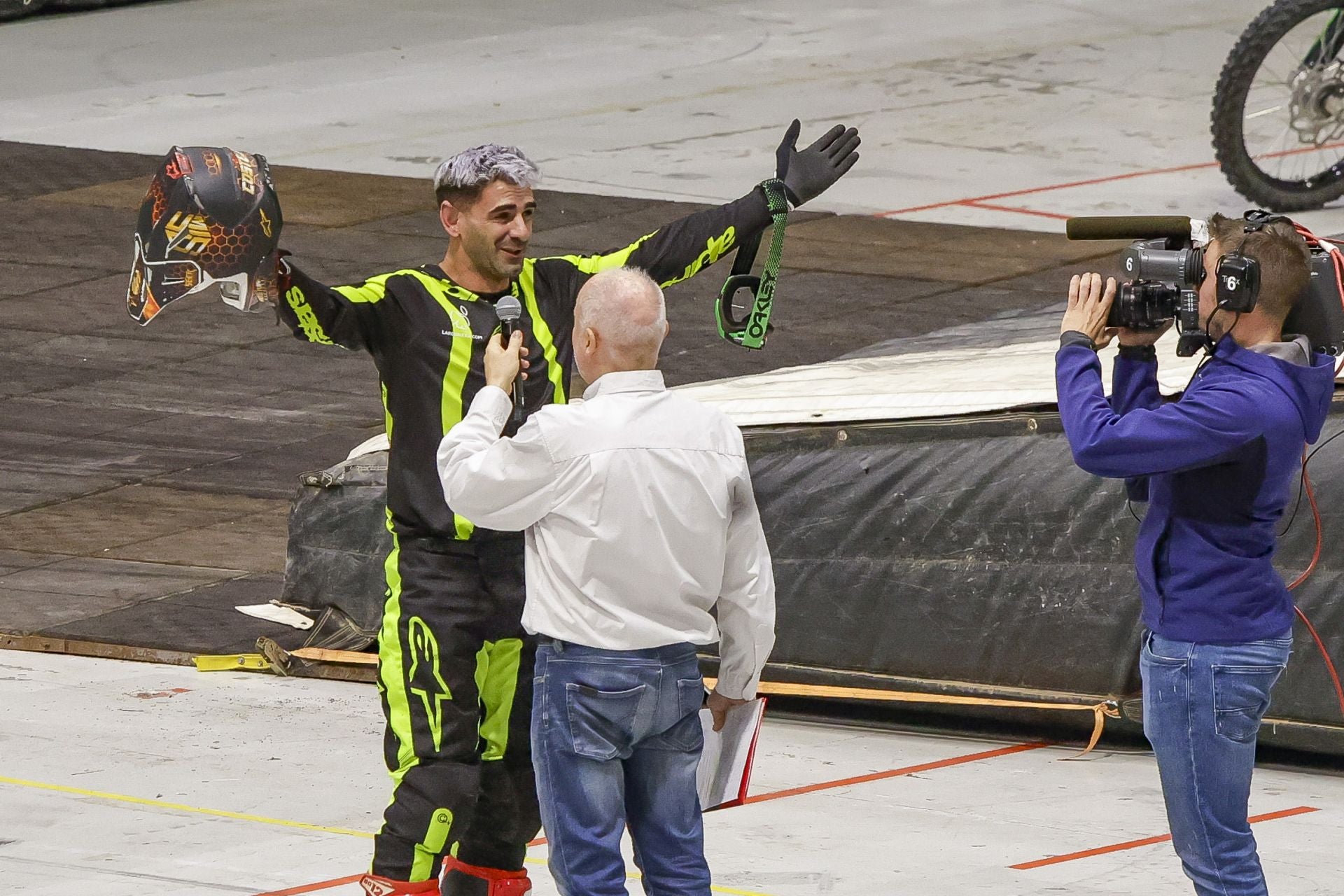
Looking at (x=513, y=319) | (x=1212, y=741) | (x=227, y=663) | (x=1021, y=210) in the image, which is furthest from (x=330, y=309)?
(x=1021, y=210)

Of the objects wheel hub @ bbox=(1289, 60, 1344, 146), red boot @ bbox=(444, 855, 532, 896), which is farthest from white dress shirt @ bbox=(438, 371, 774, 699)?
wheel hub @ bbox=(1289, 60, 1344, 146)

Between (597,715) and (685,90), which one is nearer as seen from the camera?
(597,715)

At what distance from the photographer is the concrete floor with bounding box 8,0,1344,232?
59.1 ft

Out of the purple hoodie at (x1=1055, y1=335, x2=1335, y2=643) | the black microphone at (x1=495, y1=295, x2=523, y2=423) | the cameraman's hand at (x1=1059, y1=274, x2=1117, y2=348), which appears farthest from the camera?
the black microphone at (x1=495, y1=295, x2=523, y2=423)

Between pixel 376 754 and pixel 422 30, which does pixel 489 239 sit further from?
pixel 422 30

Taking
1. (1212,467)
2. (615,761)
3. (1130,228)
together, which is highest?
(1130,228)

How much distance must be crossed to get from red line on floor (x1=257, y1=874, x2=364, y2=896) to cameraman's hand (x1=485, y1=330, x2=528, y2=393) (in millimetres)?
1694

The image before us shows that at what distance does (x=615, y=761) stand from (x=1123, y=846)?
226 centimetres

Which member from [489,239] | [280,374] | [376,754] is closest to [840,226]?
[280,374]

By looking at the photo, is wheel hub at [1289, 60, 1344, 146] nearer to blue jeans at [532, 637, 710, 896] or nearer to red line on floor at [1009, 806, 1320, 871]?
red line on floor at [1009, 806, 1320, 871]

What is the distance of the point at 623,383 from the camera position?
16.6 ft

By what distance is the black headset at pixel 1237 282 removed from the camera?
4953 millimetres

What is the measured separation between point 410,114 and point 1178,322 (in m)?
15.7

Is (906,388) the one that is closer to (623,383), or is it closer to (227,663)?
(227,663)
